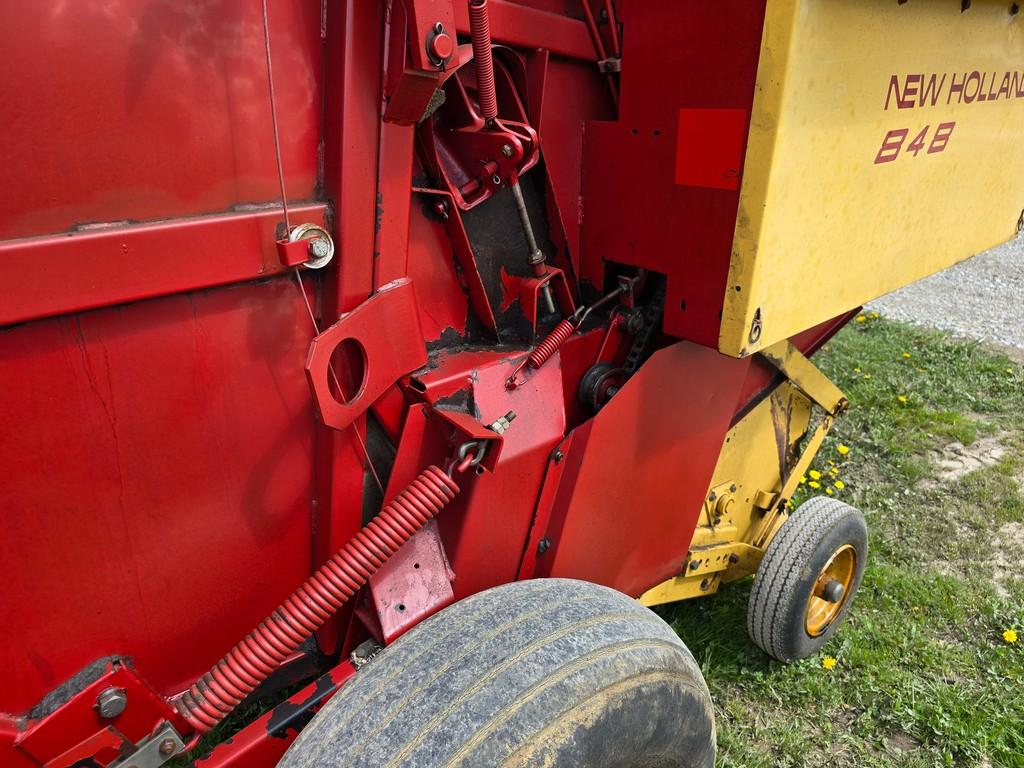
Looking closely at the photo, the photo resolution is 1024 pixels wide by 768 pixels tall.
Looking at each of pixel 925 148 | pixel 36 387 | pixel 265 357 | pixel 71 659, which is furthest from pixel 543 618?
pixel 925 148

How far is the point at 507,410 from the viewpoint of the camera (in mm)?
1622

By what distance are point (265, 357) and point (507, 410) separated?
0.54m

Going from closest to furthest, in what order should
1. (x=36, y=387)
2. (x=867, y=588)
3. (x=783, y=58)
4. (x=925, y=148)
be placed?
(x=36, y=387) < (x=783, y=58) < (x=925, y=148) < (x=867, y=588)

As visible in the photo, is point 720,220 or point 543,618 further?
point 720,220

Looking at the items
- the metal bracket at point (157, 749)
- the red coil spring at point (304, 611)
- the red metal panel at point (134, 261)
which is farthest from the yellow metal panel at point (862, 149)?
the metal bracket at point (157, 749)

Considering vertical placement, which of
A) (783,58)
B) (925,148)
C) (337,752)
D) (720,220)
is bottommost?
(337,752)

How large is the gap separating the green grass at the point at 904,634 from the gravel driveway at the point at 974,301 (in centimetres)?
162

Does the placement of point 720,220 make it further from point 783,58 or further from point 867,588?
point 867,588

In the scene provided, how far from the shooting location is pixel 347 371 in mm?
1447

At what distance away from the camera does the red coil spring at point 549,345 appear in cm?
167

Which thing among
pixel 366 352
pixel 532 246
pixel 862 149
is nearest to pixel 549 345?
pixel 532 246

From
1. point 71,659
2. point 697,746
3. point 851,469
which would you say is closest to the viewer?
point 71,659

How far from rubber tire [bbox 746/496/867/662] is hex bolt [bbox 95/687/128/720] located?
76.8 inches

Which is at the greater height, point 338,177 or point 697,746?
point 338,177
